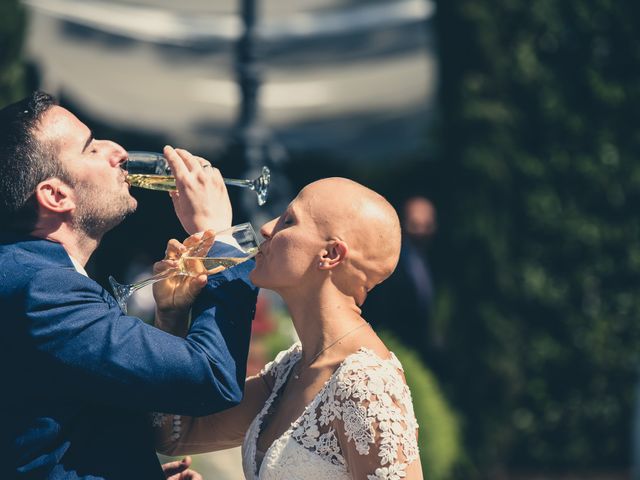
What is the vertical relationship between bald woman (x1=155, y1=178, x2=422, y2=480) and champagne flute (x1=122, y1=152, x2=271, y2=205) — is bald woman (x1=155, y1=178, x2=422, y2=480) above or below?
below

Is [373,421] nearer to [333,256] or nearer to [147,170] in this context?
[333,256]

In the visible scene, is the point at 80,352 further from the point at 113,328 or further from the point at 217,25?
the point at 217,25

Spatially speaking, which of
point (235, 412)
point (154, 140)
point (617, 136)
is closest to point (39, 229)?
point (235, 412)

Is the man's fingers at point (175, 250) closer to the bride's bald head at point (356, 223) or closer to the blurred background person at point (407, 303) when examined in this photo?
the bride's bald head at point (356, 223)

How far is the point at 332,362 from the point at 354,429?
0.73ft

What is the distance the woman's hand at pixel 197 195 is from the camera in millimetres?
2578

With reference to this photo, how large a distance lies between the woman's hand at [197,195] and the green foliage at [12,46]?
13.6 feet

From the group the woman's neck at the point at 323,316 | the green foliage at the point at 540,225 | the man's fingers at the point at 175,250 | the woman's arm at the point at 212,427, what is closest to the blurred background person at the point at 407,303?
the green foliage at the point at 540,225

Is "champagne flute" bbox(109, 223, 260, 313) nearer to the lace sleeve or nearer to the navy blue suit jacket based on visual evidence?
the navy blue suit jacket

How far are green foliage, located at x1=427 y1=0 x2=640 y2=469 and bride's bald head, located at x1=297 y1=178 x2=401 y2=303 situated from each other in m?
4.68

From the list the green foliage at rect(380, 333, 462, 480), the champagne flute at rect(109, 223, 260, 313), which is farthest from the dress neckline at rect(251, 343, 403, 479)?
the green foliage at rect(380, 333, 462, 480)

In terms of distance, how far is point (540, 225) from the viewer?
7375 mm

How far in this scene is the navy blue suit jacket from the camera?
2324 mm

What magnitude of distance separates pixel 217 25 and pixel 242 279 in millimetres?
7127
